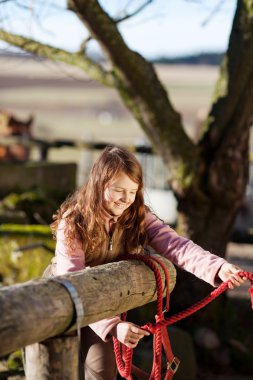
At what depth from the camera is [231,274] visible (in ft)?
9.61

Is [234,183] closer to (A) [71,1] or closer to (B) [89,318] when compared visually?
(A) [71,1]

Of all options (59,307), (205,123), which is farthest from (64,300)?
(205,123)

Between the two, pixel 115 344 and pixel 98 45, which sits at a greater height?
pixel 98 45

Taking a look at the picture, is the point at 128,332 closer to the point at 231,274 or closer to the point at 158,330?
the point at 158,330

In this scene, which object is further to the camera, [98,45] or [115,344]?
[98,45]

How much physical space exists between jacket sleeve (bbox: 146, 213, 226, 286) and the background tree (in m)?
2.83

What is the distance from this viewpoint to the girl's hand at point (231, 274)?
2.90 meters

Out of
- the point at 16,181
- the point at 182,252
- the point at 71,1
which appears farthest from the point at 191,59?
the point at 182,252

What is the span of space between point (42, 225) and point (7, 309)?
5074mm

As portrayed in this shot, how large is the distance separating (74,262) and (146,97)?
3334 millimetres

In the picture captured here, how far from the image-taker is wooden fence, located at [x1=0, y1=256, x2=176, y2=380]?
2092 mm

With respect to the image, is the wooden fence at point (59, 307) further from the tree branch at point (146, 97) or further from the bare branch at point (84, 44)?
the bare branch at point (84, 44)

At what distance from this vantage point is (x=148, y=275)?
2.97 m

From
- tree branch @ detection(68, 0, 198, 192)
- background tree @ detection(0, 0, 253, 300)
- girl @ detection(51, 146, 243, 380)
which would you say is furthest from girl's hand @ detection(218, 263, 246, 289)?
background tree @ detection(0, 0, 253, 300)
